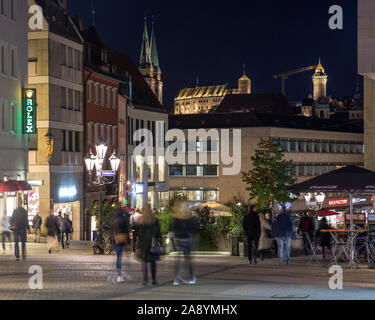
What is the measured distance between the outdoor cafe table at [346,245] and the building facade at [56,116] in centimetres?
2431

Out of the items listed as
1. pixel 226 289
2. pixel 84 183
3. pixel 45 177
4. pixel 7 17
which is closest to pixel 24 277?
pixel 226 289

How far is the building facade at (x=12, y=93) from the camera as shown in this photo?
126 ft

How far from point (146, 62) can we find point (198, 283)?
17963cm

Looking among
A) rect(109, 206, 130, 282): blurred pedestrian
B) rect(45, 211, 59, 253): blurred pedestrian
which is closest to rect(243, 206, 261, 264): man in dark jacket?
rect(109, 206, 130, 282): blurred pedestrian

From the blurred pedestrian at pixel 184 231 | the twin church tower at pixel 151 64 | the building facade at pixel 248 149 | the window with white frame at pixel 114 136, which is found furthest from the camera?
the twin church tower at pixel 151 64

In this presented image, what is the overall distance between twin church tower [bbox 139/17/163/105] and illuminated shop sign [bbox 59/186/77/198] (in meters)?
140

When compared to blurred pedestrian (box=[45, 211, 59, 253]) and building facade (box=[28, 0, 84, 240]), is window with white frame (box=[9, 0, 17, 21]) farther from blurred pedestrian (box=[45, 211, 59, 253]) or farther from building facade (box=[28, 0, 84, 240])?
blurred pedestrian (box=[45, 211, 59, 253])

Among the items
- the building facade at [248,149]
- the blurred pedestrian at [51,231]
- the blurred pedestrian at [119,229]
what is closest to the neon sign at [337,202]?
the blurred pedestrian at [51,231]

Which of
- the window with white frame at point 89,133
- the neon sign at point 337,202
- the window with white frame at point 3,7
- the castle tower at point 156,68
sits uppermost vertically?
the castle tower at point 156,68

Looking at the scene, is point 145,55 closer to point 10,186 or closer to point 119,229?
point 10,186

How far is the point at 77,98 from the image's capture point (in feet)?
174

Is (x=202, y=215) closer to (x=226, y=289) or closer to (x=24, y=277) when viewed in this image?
(x=24, y=277)

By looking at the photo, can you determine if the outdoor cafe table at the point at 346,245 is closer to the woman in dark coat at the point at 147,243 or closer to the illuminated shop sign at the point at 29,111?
the woman in dark coat at the point at 147,243
